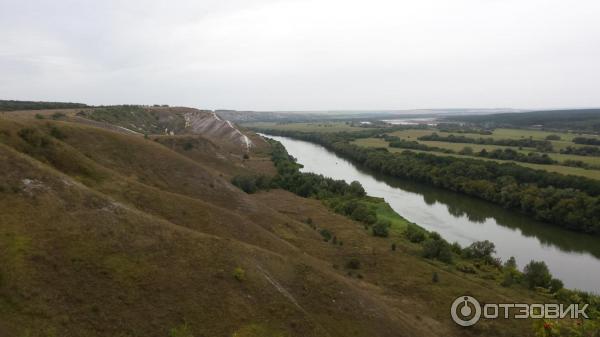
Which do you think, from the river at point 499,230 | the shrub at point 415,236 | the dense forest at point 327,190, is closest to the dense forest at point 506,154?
the river at point 499,230

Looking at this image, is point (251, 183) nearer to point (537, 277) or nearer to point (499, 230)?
point (499, 230)

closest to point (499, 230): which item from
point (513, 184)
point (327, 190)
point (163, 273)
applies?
point (513, 184)

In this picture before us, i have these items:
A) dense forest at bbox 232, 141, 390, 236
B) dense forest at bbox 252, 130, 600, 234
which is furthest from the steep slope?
dense forest at bbox 252, 130, 600, 234

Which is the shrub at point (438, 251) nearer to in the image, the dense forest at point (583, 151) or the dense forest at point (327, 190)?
the dense forest at point (327, 190)

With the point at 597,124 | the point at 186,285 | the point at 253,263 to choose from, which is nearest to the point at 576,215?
the point at 253,263

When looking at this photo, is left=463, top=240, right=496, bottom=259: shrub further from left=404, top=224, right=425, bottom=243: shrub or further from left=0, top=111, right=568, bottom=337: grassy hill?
left=404, top=224, right=425, bottom=243: shrub

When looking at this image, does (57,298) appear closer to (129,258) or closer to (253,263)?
(129,258)
